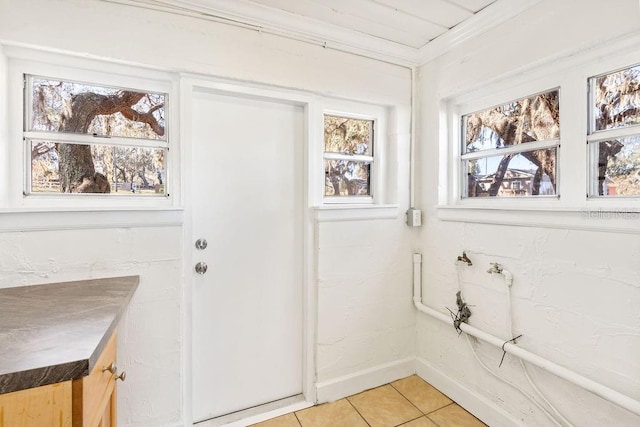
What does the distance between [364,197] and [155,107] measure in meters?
1.43

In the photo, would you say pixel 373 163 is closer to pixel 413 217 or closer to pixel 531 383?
pixel 413 217

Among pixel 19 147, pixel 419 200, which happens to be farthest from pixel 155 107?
pixel 419 200

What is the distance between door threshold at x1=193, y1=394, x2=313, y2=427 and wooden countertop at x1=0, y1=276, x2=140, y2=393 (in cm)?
100

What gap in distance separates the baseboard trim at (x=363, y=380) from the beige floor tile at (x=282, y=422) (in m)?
0.20

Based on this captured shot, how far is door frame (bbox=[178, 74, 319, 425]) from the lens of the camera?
1657 mm

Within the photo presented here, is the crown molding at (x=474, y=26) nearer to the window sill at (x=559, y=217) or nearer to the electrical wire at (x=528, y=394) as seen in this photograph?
the window sill at (x=559, y=217)

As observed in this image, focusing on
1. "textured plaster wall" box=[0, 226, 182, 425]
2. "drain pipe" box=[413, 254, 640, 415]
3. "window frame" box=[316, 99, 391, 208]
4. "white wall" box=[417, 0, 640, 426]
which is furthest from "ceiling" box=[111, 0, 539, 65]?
"drain pipe" box=[413, 254, 640, 415]

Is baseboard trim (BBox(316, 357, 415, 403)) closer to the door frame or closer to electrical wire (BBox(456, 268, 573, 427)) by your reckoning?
the door frame

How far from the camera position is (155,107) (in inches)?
66.3

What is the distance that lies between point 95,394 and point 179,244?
822 mm

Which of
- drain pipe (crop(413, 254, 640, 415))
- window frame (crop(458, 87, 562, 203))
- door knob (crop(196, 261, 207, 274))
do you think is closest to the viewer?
drain pipe (crop(413, 254, 640, 415))

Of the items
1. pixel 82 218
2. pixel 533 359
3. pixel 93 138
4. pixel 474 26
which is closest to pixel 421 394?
pixel 533 359

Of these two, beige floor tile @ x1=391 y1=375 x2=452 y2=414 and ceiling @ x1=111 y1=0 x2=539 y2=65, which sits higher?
ceiling @ x1=111 y1=0 x2=539 y2=65

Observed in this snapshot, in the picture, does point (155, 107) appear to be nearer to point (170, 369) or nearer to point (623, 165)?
point (170, 369)
